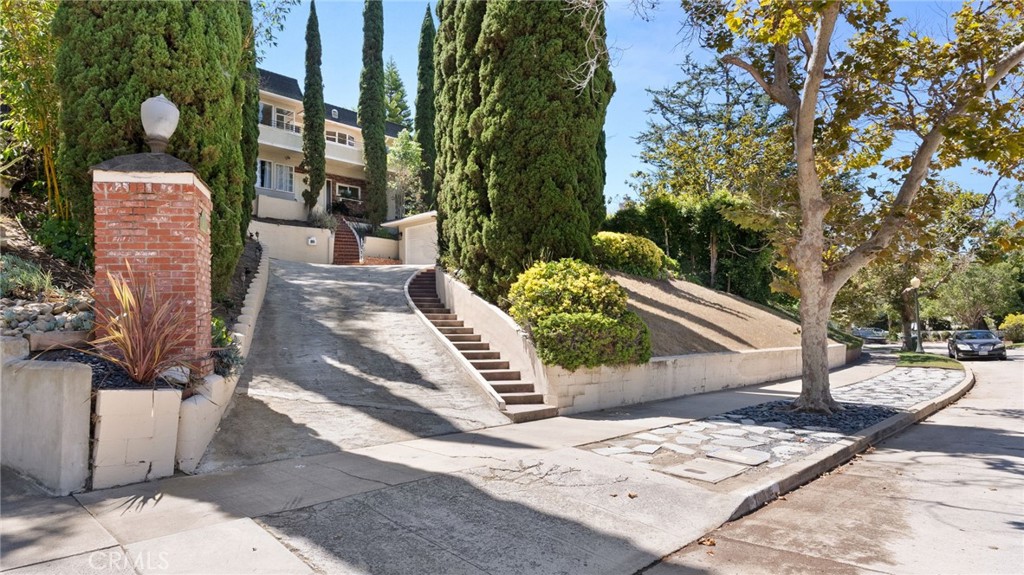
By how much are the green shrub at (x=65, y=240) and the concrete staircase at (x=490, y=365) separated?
5.36m

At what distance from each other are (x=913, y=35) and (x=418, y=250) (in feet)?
62.8

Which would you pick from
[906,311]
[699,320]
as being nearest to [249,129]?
[699,320]

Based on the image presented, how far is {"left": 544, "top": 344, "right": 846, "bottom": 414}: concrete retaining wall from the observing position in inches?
332

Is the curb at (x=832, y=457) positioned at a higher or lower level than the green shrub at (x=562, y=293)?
lower

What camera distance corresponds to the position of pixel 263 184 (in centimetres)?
2744

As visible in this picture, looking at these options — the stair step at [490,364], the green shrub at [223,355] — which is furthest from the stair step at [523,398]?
the green shrub at [223,355]

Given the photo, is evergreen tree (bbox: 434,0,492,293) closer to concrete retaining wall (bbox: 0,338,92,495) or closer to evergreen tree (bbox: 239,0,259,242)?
evergreen tree (bbox: 239,0,259,242)

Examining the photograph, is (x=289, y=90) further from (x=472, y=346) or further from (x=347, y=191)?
(x=472, y=346)

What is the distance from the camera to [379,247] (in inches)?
1029

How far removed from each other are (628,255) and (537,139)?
25.3 ft

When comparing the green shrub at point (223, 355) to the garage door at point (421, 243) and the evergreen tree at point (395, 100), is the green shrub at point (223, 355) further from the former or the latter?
the evergreen tree at point (395, 100)

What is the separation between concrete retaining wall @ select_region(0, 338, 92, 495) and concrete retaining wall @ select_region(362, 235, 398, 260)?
20879mm

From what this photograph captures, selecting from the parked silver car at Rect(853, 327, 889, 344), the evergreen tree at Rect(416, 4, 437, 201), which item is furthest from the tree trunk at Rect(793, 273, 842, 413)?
the parked silver car at Rect(853, 327, 889, 344)

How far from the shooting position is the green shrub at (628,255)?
16672 millimetres
